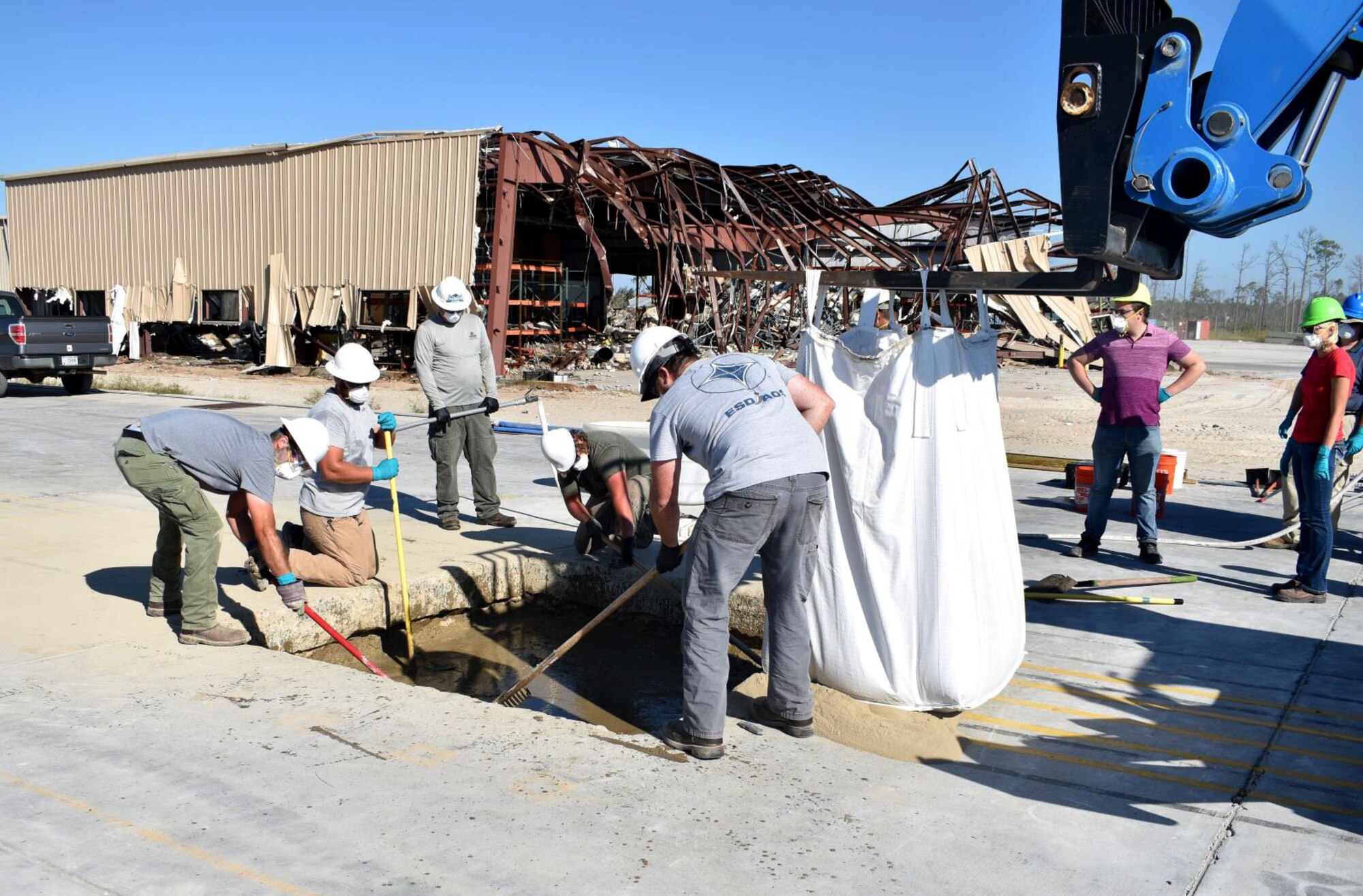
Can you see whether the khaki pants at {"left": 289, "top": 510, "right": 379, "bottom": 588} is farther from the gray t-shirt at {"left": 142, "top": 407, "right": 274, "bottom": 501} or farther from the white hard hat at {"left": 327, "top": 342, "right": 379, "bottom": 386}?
the gray t-shirt at {"left": 142, "top": 407, "right": 274, "bottom": 501}

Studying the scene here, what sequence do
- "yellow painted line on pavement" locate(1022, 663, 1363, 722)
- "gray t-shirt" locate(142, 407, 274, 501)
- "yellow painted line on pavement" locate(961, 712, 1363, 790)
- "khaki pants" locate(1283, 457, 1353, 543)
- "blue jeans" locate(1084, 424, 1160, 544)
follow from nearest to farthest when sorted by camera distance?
"yellow painted line on pavement" locate(961, 712, 1363, 790) < "yellow painted line on pavement" locate(1022, 663, 1363, 722) < "gray t-shirt" locate(142, 407, 274, 501) < "blue jeans" locate(1084, 424, 1160, 544) < "khaki pants" locate(1283, 457, 1353, 543)

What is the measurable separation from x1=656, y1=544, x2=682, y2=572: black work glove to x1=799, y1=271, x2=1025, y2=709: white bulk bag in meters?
0.60

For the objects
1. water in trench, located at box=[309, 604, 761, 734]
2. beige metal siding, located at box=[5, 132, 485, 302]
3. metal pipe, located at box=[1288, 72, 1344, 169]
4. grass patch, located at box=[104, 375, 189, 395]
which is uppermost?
beige metal siding, located at box=[5, 132, 485, 302]

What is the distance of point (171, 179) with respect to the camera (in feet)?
80.4

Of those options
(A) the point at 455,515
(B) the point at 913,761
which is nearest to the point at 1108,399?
(B) the point at 913,761

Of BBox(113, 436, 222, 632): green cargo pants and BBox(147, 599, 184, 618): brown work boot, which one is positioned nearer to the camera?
BBox(113, 436, 222, 632): green cargo pants

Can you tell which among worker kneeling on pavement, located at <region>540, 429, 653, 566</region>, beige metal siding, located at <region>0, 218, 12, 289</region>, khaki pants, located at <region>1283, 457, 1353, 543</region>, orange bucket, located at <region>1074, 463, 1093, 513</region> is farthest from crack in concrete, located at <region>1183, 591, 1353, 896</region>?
beige metal siding, located at <region>0, 218, 12, 289</region>

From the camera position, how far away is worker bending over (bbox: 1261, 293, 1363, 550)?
19.7ft

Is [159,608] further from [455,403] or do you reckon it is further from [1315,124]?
[1315,124]

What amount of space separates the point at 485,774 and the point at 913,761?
5.17 feet

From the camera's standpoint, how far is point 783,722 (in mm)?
4160

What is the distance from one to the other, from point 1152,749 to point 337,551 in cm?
421

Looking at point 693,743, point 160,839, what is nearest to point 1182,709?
point 693,743

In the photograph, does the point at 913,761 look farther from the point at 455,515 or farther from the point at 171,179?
the point at 171,179
